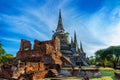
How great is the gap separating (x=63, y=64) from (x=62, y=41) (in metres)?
15.0

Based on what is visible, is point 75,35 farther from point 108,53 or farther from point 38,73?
point 38,73

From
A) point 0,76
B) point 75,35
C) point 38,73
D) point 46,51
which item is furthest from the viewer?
point 75,35

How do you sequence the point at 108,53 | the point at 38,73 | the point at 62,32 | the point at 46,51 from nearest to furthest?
the point at 38,73 → the point at 46,51 → the point at 62,32 → the point at 108,53

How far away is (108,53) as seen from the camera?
188ft

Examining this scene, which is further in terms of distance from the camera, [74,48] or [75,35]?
[75,35]

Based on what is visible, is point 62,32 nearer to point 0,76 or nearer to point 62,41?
point 62,41

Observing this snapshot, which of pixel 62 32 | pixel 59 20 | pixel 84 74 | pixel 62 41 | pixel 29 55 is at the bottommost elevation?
pixel 84 74

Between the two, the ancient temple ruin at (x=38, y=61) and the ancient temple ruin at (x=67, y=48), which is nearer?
the ancient temple ruin at (x=38, y=61)

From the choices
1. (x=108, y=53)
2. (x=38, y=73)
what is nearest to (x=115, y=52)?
(x=108, y=53)

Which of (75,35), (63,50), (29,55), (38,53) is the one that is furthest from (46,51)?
(75,35)

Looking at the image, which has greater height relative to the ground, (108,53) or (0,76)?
(108,53)

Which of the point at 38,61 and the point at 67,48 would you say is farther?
the point at 67,48

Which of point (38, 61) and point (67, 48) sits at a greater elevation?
point (67, 48)

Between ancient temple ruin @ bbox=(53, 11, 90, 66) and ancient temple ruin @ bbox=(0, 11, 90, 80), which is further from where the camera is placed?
ancient temple ruin @ bbox=(53, 11, 90, 66)
